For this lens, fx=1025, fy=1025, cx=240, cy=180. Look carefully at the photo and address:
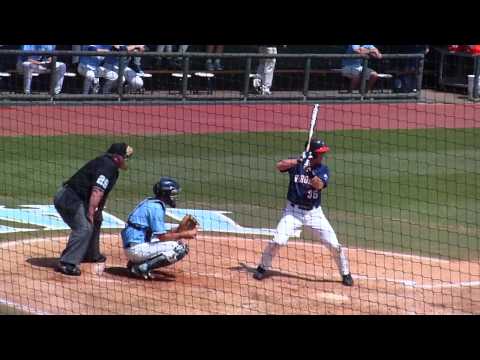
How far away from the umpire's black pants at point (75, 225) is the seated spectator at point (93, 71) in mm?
8811

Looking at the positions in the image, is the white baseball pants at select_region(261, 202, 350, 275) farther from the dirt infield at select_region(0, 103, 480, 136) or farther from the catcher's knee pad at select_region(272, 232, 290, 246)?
the dirt infield at select_region(0, 103, 480, 136)

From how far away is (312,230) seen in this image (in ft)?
36.2

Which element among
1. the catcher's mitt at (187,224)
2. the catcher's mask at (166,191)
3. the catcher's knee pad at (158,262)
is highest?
the catcher's mask at (166,191)

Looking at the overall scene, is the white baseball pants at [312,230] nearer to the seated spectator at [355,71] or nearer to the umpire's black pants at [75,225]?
the umpire's black pants at [75,225]

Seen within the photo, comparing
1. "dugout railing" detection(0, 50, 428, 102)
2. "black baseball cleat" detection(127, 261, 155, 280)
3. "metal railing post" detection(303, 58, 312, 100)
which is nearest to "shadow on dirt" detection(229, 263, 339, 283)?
"black baseball cleat" detection(127, 261, 155, 280)

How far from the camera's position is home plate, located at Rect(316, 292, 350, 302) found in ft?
34.6

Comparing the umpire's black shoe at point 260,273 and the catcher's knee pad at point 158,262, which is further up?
the catcher's knee pad at point 158,262

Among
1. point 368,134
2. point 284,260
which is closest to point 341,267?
point 284,260

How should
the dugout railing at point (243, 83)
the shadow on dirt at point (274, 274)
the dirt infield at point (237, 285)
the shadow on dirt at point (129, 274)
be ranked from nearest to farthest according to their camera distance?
the dirt infield at point (237, 285), the shadow on dirt at point (129, 274), the shadow on dirt at point (274, 274), the dugout railing at point (243, 83)

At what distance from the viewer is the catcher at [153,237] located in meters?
10.9

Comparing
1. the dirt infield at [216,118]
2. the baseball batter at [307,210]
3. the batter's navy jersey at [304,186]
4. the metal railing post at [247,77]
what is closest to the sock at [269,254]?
the baseball batter at [307,210]

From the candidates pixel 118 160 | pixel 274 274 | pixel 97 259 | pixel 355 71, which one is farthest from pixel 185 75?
pixel 274 274

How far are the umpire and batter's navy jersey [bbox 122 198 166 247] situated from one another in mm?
436

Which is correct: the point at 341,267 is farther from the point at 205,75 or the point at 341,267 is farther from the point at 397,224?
the point at 205,75
